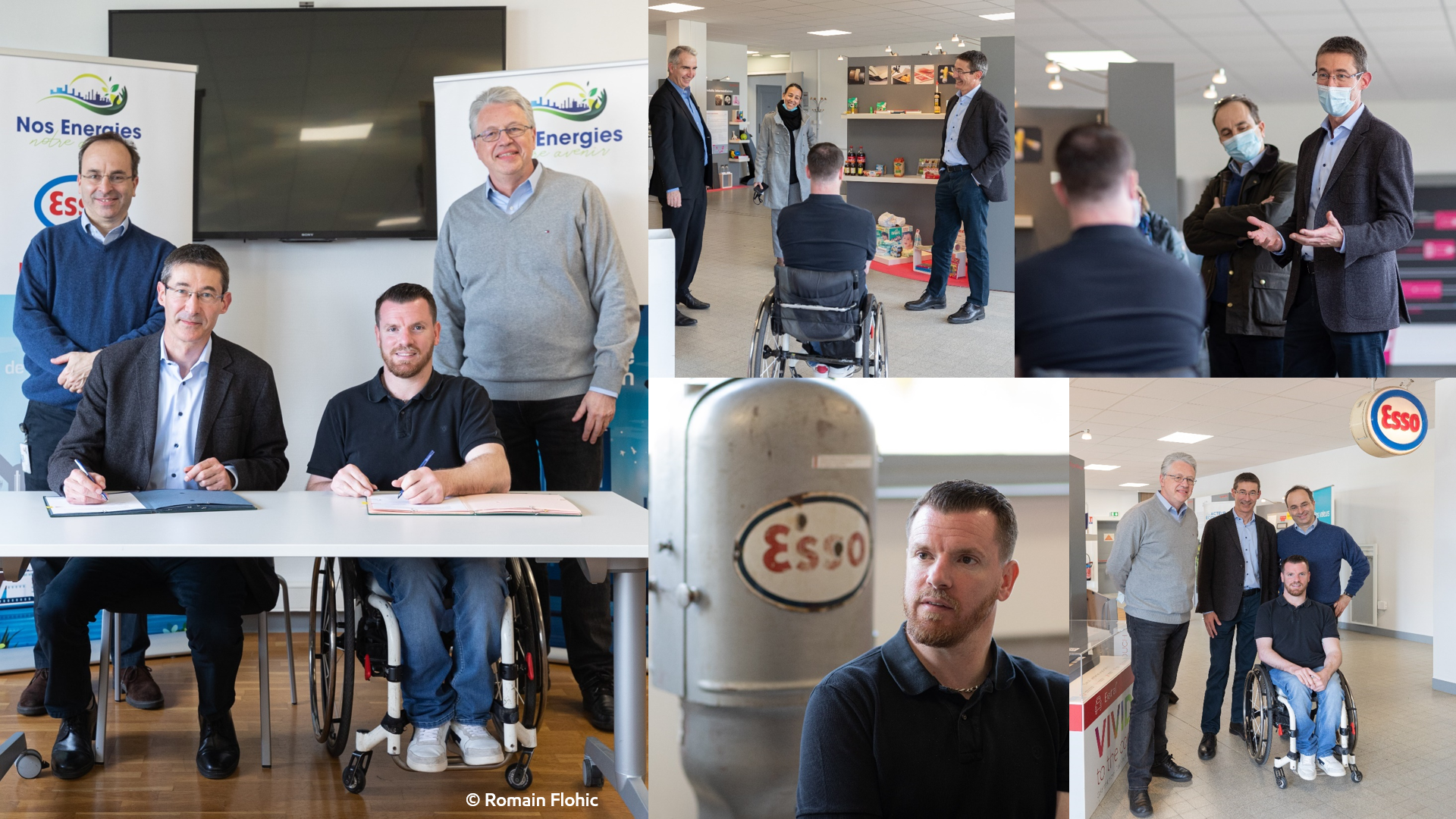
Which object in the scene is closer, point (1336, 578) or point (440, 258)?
point (1336, 578)

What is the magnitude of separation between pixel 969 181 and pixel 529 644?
160cm

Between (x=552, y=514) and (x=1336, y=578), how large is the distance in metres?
1.54

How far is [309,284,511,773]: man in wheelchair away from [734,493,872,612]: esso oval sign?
0.91 meters

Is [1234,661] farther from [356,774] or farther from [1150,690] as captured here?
[356,774]

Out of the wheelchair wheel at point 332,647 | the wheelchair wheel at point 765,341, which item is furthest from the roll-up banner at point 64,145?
the wheelchair wheel at point 765,341

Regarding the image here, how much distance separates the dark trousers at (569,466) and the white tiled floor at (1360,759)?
5.82 feet

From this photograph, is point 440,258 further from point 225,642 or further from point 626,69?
point 225,642

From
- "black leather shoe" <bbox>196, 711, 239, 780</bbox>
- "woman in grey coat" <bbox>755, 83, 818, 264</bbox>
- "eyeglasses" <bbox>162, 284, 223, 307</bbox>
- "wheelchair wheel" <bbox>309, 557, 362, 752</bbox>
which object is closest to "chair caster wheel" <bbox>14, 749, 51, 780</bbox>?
"black leather shoe" <bbox>196, 711, 239, 780</bbox>

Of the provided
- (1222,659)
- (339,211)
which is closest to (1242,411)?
(1222,659)

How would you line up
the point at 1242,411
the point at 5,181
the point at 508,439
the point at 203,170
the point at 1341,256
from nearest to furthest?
the point at 1341,256 → the point at 1242,411 → the point at 508,439 → the point at 5,181 → the point at 203,170

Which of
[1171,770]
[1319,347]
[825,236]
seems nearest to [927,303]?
[825,236]

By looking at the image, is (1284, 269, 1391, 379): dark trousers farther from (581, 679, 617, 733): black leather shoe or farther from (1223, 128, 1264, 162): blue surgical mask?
(581, 679, 617, 733): black leather shoe

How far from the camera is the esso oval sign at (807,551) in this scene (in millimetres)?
1780

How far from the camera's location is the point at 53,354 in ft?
10.9
